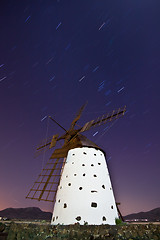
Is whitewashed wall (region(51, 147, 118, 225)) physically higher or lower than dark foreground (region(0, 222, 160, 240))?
higher

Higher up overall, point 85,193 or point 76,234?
point 85,193

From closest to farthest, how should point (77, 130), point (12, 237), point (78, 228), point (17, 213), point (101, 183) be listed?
point (12, 237)
point (78, 228)
point (101, 183)
point (77, 130)
point (17, 213)

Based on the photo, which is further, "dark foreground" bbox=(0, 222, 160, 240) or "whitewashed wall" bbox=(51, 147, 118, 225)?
"whitewashed wall" bbox=(51, 147, 118, 225)

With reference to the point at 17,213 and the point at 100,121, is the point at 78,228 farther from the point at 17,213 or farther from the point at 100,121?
the point at 17,213

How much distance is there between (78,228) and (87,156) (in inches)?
306

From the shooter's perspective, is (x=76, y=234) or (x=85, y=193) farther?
(x=85, y=193)

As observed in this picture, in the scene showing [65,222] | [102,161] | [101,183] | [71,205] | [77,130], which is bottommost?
[65,222]

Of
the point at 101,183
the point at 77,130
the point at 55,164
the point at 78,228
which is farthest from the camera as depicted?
the point at 77,130

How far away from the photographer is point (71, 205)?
13.4 metres

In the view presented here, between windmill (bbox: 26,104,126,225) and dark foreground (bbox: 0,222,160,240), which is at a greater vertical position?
windmill (bbox: 26,104,126,225)

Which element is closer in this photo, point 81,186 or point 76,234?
point 76,234

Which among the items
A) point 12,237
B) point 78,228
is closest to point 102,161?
point 78,228

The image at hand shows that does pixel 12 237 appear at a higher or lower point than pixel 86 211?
lower

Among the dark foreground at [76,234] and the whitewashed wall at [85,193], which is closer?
the dark foreground at [76,234]
